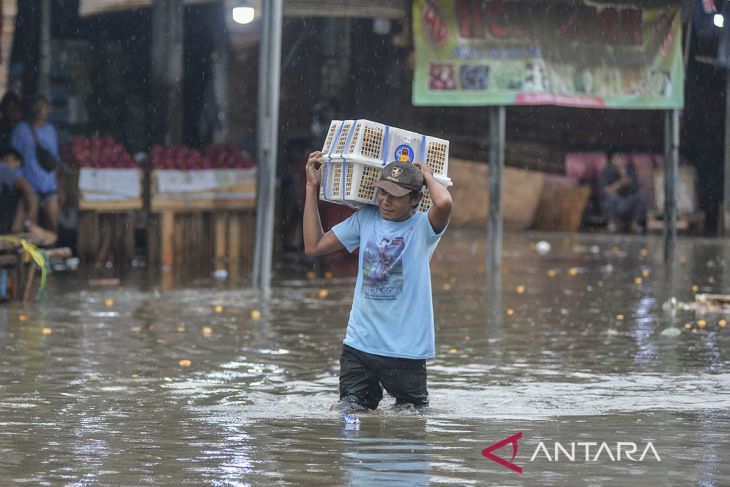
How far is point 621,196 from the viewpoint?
29.0m

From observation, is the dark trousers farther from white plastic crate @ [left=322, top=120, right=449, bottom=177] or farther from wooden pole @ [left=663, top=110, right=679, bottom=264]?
wooden pole @ [left=663, top=110, right=679, bottom=264]

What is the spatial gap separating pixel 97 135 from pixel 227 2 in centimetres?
271

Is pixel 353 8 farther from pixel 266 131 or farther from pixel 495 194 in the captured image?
pixel 266 131

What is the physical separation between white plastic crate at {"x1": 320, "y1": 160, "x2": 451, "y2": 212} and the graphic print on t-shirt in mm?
280

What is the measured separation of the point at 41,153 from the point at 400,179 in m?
12.4

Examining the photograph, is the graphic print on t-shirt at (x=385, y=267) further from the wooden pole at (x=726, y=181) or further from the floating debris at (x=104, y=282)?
the wooden pole at (x=726, y=181)

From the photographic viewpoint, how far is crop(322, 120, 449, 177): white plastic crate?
27.3 feet

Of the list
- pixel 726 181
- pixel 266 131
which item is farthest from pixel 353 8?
pixel 726 181

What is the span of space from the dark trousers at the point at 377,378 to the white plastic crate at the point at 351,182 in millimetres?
799

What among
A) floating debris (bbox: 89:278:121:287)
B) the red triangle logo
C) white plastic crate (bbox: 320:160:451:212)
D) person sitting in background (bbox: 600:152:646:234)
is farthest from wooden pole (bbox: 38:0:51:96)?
the red triangle logo

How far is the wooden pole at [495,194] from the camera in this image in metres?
19.0

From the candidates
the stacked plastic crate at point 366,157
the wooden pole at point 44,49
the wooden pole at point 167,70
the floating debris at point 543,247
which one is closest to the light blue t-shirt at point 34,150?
the wooden pole at point 44,49

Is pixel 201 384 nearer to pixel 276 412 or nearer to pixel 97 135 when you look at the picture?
pixel 276 412

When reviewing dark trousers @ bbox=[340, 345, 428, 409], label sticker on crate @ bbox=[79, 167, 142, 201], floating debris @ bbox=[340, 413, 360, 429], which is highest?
label sticker on crate @ bbox=[79, 167, 142, 201]
